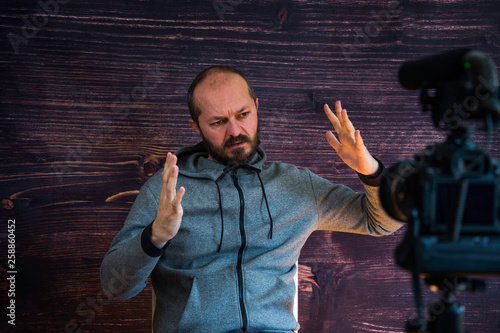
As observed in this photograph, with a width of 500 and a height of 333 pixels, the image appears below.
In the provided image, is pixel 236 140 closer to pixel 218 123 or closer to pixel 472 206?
pixel 218 123

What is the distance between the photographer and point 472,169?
69 centimetres

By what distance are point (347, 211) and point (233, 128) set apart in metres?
0.44

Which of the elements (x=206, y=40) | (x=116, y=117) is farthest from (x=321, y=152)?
(x=116, y=117)

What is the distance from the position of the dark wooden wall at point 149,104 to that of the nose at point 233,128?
244 mm

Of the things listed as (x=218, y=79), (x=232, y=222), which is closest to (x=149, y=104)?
(x=218, y=79)

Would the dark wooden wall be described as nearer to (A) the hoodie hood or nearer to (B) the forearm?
(A) the hoodie hood

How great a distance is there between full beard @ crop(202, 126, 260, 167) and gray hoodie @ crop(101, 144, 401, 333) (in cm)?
3

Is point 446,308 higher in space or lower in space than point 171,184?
lower

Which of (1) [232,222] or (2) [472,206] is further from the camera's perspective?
(1) [232,222]

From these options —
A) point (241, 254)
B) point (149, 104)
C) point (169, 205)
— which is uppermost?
point (149, 104)

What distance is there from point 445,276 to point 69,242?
4.31ft

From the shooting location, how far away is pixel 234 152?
4.50ft

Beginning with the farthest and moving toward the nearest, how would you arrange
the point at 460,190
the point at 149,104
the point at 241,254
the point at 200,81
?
the point at 149,104 < the point at 200,81 < the point at 241,254 < the point at 460,190

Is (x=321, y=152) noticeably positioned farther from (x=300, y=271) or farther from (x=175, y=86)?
(x=175, y=86)
